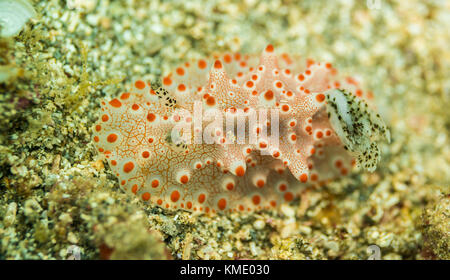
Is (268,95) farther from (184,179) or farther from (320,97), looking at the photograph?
(184,179)

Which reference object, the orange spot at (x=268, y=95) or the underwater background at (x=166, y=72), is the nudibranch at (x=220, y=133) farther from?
the underwater background at (x=166, y=72)

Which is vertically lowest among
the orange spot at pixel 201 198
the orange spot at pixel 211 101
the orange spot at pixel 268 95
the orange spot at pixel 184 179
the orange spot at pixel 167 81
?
the orange spot at pixel 201 198

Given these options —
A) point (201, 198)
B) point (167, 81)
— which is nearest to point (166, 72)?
point (167, 81)

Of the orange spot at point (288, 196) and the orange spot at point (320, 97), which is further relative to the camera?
the orange spot at point (288, 196)

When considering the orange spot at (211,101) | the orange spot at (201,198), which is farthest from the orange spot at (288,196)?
the orange spot at (211,101)

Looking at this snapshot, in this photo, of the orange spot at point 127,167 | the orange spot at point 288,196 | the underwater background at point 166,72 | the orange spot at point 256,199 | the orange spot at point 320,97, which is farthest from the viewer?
the orange spot at point 288,196

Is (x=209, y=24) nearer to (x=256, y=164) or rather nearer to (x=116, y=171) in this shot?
(x=256, y=164)
